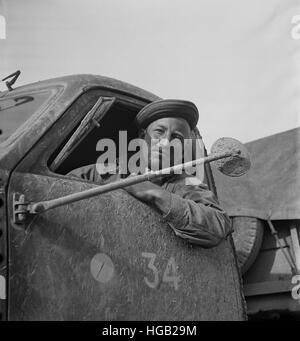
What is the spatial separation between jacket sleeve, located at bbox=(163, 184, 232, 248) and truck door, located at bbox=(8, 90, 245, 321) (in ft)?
0.17

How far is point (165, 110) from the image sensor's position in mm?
2992

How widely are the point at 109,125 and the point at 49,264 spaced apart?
3.75 ft

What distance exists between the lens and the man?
2.68 metres

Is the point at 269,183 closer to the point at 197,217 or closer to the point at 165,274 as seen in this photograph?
the point at 197,217

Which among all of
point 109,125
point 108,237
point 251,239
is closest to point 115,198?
point 108,237

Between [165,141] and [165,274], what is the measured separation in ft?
1.97

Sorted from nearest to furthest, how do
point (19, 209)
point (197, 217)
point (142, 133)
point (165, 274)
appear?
point (19, 209)
point (165, 274)
point (197, 217)
point (142, 133)

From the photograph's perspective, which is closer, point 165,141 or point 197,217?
point 197,217

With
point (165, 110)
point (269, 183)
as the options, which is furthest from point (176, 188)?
point (269, 183)

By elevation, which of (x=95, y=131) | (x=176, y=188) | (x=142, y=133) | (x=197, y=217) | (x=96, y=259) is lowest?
(x=96, y=259)

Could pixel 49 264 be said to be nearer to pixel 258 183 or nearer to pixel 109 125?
pixel 109 125

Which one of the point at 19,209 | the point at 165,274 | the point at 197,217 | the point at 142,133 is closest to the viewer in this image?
the point at 19,209

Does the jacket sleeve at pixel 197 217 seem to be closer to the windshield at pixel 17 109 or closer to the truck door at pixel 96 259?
the truck door at pixel 96 259

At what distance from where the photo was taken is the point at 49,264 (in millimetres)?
2246
